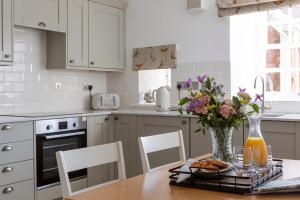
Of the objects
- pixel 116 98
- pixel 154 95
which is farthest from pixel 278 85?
pixel 116 98

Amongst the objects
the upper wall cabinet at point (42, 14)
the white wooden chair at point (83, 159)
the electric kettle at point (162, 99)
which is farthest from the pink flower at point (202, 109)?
the electric kettle at point (162, 99)

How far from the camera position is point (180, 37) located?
4332 millimetres

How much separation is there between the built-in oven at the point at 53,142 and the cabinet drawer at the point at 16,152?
118mm

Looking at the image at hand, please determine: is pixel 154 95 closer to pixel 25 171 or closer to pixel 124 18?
pixel 124 18

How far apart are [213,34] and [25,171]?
232cm

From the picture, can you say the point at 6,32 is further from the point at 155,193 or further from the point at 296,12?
the point at 296,12

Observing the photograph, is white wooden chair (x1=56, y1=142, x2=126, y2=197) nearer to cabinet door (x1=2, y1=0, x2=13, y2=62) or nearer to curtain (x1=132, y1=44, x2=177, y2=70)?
cabinet door (x1=2, y1=0, x2=13, y2=62)

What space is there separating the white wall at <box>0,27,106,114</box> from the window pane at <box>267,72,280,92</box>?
2.13 metres

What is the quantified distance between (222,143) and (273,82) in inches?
104

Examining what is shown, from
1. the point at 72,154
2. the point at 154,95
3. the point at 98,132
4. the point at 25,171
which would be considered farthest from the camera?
the point at 154,95

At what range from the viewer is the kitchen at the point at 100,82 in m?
3.25

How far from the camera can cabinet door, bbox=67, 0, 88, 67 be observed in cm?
404

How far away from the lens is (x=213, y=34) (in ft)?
13.4

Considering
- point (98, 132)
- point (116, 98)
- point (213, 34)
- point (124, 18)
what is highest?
point (124, 18)
